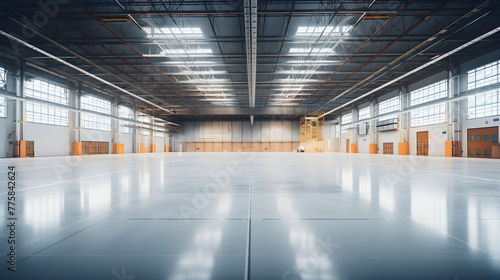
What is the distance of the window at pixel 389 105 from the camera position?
28511mm

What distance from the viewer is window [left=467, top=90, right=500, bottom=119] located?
707 inches

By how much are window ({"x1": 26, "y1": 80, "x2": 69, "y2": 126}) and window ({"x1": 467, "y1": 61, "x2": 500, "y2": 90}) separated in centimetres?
3708

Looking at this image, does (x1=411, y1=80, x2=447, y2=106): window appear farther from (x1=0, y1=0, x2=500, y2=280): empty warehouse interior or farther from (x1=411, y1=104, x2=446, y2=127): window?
(x1=411, y1=104, x2=446, y2=127): window

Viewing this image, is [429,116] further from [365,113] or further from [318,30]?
[318,30]

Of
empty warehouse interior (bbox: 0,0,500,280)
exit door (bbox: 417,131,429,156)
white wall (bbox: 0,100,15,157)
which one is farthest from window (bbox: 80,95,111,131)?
exit door (bbox: 417,131,429,156)

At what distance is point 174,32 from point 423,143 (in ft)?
87.8

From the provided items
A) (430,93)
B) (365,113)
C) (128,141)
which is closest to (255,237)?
(430,93)

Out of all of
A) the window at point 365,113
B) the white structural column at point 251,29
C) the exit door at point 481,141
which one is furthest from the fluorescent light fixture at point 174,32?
the window at point 365,113

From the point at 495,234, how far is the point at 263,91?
93.9 ft

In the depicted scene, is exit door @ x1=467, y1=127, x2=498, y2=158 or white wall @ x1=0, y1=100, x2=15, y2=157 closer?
exit door @ x1=467, y1=127, x2=498, y2=158

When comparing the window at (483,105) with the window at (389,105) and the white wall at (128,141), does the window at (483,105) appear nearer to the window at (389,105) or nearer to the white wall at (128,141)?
the window at (389,105)

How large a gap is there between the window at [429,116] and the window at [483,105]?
2.32 metres

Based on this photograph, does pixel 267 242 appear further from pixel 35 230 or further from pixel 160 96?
pixel 160 96

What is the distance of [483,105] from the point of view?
62.1 feet
